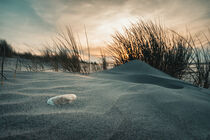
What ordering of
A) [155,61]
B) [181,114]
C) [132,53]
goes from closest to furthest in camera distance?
[181,114] < [155,61] < [132,53]

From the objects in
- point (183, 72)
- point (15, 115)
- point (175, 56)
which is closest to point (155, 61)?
point (175, 56)

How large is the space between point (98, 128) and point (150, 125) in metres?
0.24

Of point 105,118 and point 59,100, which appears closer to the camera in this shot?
point 105,118

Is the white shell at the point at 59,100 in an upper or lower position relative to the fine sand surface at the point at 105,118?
upper

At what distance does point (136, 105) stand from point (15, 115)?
0.65 metres

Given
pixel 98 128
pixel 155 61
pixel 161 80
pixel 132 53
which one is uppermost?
pixel 132 53

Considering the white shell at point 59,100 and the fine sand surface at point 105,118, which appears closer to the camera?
the fine sand surface at point 105,118

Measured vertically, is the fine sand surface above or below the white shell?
below

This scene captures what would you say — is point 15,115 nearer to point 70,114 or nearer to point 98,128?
point 70,114

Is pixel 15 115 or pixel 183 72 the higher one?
pixel 183 72

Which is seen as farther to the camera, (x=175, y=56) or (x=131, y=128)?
(x=175, y=56)

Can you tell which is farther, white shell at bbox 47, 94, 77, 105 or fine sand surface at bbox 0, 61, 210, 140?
white shell at bbox 47, 94, 77, 105

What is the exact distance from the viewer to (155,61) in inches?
112

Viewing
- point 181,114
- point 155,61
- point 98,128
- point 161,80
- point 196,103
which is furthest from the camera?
point 155,61
